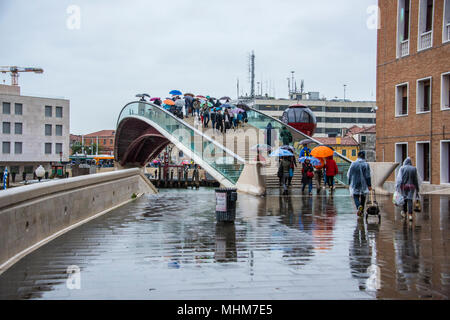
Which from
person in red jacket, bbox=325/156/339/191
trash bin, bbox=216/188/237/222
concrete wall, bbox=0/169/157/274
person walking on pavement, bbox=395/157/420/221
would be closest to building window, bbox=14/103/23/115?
person in red jacket, bbox=325/156/339/191

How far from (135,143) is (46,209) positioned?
52.4 meters

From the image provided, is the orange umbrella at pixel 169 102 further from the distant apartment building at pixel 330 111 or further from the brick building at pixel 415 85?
the distant apartment building at pixel 330 111

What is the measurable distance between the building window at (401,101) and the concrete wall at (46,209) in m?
16.1

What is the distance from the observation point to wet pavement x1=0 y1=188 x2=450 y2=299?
5.17 m

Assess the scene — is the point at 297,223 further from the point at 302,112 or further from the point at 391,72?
the point at 302,112

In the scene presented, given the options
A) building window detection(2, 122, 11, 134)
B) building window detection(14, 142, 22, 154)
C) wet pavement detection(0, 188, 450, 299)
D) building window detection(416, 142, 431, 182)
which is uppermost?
building window detection(2, 122, 11, 134)

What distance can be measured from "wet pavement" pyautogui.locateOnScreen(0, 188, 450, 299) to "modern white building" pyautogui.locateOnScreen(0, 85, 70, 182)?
2566 inches

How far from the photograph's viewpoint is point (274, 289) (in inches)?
205

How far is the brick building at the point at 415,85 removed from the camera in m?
21.9

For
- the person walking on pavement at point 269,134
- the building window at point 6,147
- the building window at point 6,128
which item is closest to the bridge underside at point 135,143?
the building window at point 6,147

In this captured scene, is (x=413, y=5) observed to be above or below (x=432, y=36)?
above

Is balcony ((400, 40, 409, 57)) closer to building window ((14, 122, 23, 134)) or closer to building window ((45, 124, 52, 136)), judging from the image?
building window ((14, 122, 23, 134))

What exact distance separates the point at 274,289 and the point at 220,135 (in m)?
29.2
